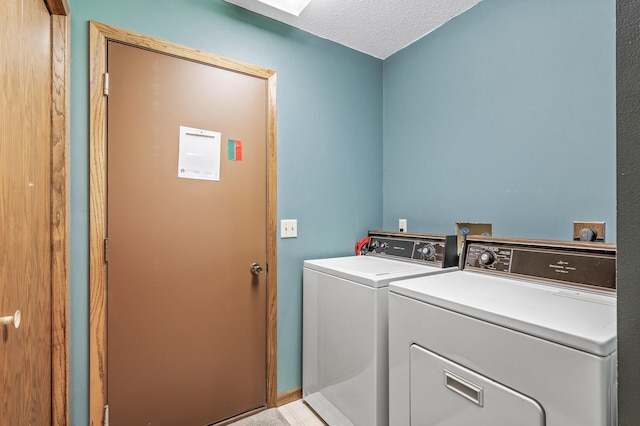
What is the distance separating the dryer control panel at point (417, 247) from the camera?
1.76 m

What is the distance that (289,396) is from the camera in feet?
6.48

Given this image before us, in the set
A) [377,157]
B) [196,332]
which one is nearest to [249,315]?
[196,332]

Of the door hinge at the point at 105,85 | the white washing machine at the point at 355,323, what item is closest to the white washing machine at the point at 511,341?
the white washing machine at the point at 355,323

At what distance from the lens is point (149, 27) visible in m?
1.57

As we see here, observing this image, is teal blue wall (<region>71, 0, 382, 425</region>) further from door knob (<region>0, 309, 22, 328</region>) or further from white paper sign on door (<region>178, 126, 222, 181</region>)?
door knob (<region>0, 309, 22, 328</region>)

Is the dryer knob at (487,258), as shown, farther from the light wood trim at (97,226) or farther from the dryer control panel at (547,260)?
the light wood trim at (97,226)

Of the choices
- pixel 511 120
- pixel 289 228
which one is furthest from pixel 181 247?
pixel 511 120

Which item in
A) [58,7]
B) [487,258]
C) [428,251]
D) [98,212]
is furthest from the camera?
[428,251]

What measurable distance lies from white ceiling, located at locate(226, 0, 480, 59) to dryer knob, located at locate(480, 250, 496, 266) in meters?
1.42

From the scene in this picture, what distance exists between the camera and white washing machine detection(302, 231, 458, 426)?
4.65 ft

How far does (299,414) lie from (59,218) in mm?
1607

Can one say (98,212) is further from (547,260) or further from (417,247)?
(547,260)

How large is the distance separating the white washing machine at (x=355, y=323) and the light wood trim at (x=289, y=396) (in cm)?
5

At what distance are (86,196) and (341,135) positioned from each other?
5.00 ft
